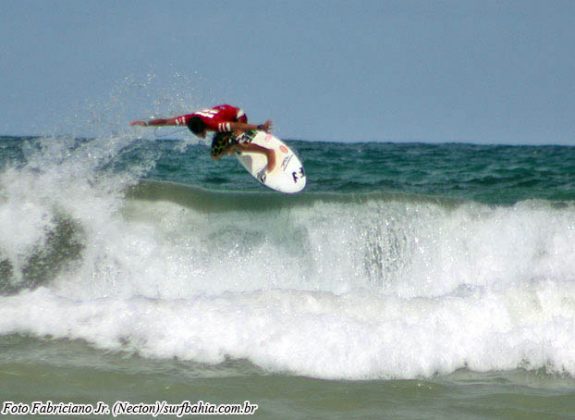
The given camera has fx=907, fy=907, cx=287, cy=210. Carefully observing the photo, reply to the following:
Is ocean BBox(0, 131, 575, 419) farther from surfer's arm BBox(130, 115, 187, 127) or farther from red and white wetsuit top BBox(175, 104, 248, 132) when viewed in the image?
surfer's arm BBox(130, 115, 187, 127)

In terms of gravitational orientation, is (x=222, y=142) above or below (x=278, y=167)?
above

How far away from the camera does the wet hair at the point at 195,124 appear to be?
9.53m

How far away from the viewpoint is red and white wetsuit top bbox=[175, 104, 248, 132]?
955cm

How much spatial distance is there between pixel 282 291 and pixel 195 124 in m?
1.98

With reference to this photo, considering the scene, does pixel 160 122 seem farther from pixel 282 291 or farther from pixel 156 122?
pixel 282 291

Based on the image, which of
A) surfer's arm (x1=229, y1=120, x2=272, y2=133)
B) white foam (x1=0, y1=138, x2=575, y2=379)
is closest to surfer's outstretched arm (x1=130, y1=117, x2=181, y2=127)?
surfer's arm (x1=229, y1=120, x2=272, y2=133)

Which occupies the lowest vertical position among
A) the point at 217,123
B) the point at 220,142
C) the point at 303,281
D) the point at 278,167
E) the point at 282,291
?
the point at 282,291

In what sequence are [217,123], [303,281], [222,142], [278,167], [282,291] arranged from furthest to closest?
[303,281] < [278,167] < [222,142] < [217,123] < [282,291]

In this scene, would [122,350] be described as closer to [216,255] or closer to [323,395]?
[323,395]

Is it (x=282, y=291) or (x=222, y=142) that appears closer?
(x=282, y=291)

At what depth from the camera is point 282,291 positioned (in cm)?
947

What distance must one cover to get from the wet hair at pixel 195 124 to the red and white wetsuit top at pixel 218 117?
0.03 metres

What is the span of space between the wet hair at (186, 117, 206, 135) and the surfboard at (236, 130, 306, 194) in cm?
112

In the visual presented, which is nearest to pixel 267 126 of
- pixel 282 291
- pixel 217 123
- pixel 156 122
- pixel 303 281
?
pixel 217 123
